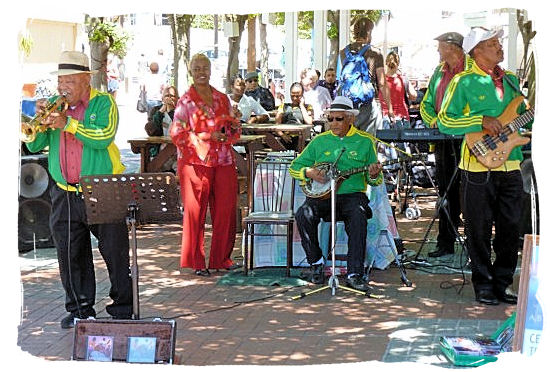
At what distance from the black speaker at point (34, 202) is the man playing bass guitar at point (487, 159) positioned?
13.8ft

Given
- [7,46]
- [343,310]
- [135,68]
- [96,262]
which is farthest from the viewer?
[135,68]

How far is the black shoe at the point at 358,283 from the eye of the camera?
783 cm

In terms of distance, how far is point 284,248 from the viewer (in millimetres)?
8844

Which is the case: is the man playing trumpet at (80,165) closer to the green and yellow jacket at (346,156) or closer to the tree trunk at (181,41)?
the green and yellow jacket at (346,156)

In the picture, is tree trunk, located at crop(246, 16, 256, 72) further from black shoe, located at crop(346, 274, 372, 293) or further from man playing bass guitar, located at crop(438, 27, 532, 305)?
man playing bass guitar, located at crop(438, 27, 532, 305)

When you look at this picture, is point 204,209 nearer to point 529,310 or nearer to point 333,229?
point 333,229

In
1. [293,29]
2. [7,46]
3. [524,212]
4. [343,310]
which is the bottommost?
[343,310]

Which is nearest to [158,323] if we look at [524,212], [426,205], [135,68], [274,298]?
[274,298]

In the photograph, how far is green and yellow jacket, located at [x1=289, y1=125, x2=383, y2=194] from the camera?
26.2 ft

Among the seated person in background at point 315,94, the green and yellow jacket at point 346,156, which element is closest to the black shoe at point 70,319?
the green and yellow jacket at point 346,156

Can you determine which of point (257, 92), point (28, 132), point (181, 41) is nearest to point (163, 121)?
point (257, 92)

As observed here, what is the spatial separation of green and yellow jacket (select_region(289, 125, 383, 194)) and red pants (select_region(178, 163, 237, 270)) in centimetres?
85

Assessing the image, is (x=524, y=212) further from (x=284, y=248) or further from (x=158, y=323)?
(x=158, y=323)

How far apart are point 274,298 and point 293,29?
1137 centimetres
